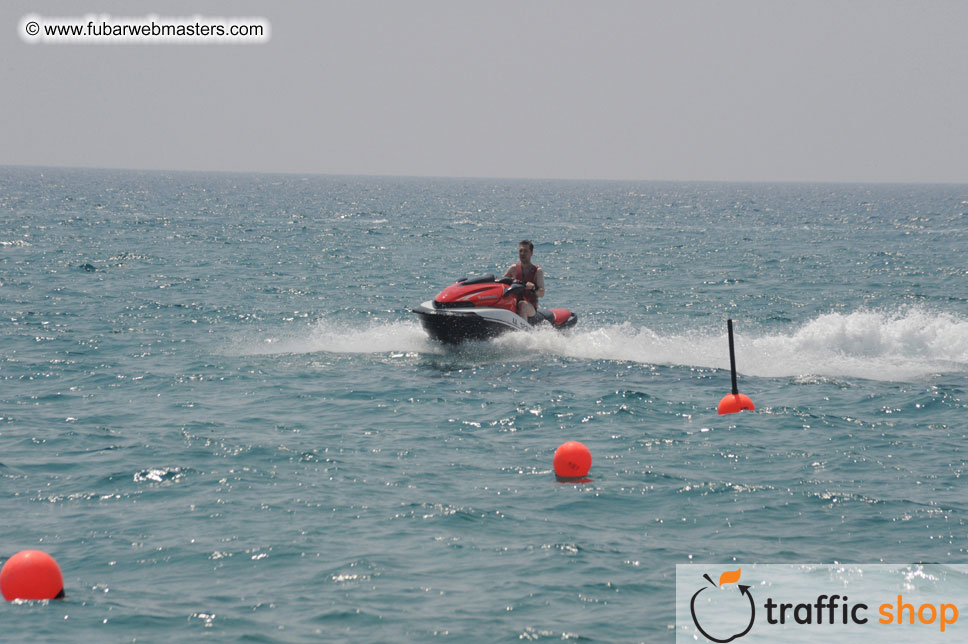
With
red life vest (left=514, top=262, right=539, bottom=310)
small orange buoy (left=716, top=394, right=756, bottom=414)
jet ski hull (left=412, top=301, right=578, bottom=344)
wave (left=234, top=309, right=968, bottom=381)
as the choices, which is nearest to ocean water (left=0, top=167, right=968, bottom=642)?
wave (left=234, top=309, right=968, bottom=381)

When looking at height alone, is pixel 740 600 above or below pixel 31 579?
below

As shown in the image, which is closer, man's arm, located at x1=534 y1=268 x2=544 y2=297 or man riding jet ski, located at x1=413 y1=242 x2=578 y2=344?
man riding jet ski, located at x1=413 y1=242 x2=578 y2=344

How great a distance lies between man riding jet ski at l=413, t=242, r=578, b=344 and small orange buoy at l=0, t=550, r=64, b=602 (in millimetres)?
8914

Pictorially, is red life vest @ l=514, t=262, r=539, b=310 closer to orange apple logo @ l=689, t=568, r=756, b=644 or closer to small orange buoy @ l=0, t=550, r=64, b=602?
orange apple logo @ l=689, t=568, r=756, b=644

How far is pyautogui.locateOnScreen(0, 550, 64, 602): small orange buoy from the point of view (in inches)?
294

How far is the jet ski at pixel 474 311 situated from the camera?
627 inches

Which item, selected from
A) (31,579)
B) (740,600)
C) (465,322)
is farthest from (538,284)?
(31,579)

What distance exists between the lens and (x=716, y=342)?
18.0m

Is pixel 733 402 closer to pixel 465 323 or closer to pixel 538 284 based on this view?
pixel 538 284

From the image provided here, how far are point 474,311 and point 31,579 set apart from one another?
9240 mm

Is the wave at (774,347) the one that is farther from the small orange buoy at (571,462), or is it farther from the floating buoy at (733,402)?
the small orange buoy at (571,462)

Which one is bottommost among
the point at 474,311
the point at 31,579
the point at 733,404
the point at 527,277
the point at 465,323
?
the point at 733,404

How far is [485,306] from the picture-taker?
52.7 feet

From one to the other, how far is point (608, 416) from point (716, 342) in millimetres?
5537
